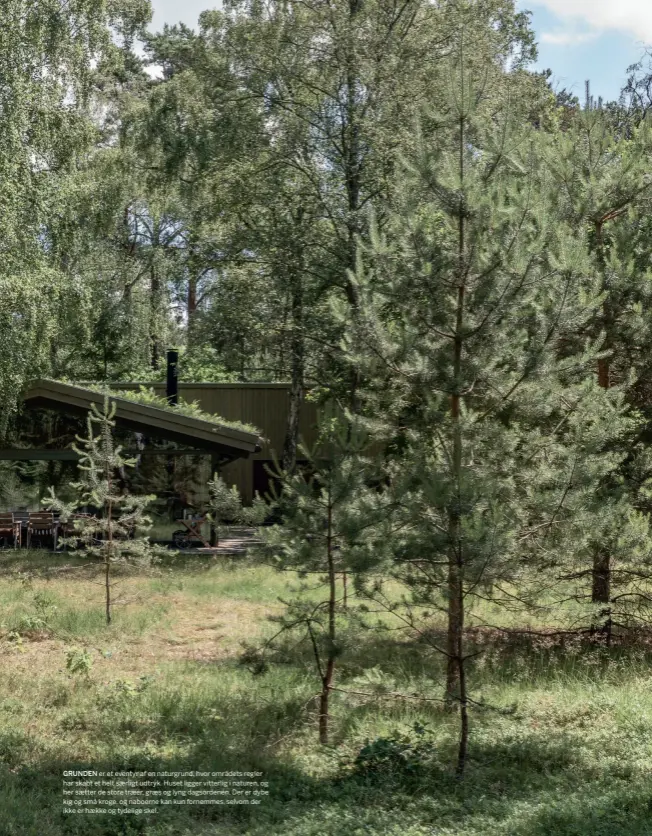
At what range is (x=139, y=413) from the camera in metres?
18.5

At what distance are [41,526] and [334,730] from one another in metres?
12.0

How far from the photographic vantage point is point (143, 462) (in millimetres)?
19594

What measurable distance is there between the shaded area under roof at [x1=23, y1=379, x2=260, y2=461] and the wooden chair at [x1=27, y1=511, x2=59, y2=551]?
87.7 inches

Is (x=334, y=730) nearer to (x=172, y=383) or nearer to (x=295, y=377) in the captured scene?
(x=172, y=383)

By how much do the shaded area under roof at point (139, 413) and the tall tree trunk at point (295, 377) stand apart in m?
2.69

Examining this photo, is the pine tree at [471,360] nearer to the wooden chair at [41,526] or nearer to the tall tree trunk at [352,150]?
the tall tree trunk at [352,150]

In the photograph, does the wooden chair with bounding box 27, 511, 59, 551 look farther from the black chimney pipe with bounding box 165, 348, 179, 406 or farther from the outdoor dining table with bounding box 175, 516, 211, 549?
the black chimney pipe with bounding box 165, 348, 179, 406

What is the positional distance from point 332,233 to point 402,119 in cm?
274

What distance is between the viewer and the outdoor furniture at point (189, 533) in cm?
1958

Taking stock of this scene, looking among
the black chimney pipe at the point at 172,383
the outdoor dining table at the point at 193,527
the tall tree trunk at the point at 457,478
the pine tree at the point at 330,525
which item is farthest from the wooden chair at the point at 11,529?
the tall tree trunk at the point at 457,478

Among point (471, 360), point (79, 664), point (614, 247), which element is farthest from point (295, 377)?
point (471, 360)

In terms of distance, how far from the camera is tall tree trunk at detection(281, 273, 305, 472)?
19922 mm

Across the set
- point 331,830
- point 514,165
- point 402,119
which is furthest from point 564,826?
point 402,119

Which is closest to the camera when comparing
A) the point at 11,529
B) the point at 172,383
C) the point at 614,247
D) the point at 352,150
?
the point at 614,247
